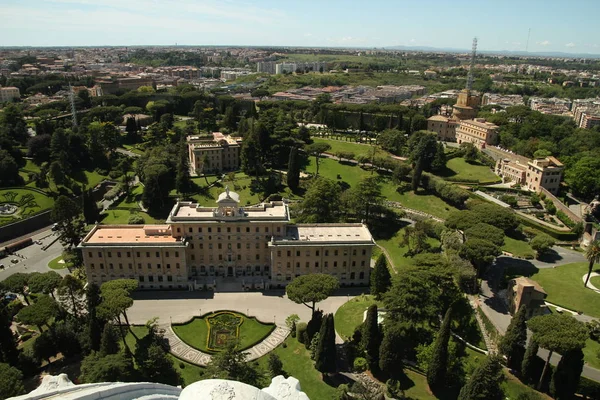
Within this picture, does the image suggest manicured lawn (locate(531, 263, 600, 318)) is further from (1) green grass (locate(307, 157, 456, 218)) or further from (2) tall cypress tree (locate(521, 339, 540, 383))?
(1) green grass (locate(307, 157, 456, 218))

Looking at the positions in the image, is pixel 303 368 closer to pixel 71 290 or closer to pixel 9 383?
pixel 9 383

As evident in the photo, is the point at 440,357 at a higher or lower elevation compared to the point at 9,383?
lower

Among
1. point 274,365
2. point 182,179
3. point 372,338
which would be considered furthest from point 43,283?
point 372,338

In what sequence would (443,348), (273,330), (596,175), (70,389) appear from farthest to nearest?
(596,175) → (273,330) → (443,348) → (70,389)

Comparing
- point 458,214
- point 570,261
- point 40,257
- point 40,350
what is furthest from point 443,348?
point 40,257

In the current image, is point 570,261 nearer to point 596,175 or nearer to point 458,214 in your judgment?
point 458,214

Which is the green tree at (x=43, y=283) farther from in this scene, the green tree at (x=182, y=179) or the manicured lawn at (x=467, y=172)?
the manicured lawn at (x=467, y=172)
